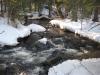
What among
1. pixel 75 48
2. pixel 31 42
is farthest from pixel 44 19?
pixel 75 48

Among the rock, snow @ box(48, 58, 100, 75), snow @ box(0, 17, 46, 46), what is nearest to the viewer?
snow @ box(48, 58, 100, 75)

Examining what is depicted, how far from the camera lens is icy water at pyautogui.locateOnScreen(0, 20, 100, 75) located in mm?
11914

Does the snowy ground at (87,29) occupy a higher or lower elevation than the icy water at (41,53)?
higher

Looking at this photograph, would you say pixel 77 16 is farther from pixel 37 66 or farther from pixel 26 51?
pixel 37 66

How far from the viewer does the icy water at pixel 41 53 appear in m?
11.9

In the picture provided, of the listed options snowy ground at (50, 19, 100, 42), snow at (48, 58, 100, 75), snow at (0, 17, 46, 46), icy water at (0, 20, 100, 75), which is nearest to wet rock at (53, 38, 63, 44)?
icy water at (0, 20, 100, 75)

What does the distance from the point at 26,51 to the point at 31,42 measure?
288 centimetres

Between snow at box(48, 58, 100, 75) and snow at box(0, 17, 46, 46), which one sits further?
snow at box(0, 17, 46, 46)

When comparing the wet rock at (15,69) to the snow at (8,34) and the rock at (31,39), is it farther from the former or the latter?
the rock at (31,39)

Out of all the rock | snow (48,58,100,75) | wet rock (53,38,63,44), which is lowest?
wet rock (53,38,63,44)

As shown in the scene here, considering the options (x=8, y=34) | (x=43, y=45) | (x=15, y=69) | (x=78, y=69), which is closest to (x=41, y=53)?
(x=43, y=45)

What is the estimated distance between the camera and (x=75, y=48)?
16.5 metres

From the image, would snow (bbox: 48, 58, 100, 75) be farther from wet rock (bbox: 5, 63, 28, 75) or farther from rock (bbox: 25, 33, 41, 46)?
rock (bbox: 25, 33, 41, 46)

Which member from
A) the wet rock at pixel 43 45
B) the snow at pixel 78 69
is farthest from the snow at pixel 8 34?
the snow at pixel 78 69
